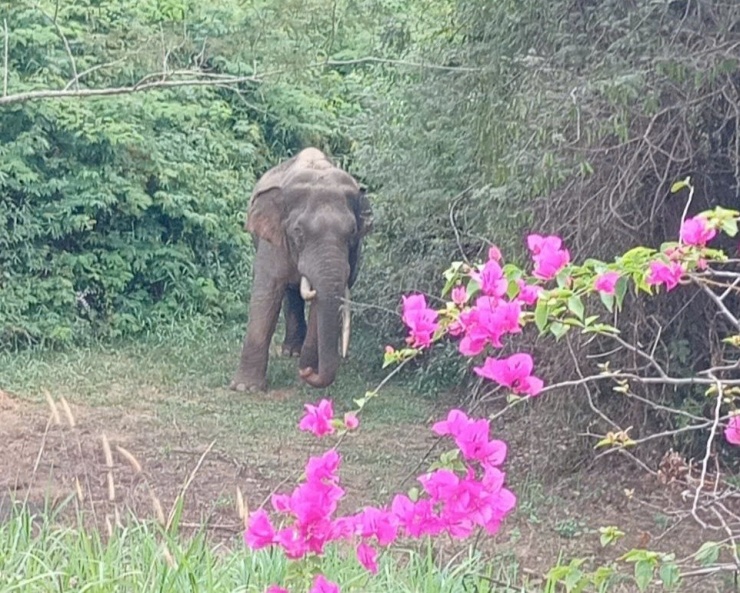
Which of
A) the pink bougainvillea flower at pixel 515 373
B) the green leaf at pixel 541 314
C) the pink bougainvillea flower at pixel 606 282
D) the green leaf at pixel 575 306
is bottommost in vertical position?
the pink bougainvillea flower at pixel 515 373

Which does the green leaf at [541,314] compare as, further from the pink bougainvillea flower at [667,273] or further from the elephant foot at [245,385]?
the elephant foot at [245,385]

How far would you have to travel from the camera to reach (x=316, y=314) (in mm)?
10141

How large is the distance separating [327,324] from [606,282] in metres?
6.85

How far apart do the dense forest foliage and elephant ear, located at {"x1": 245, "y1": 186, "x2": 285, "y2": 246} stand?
0.73 metres

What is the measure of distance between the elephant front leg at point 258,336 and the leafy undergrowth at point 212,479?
0.58 feet

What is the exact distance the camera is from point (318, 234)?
1019 cm

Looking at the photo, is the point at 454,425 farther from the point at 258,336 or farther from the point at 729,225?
the point at 258,336

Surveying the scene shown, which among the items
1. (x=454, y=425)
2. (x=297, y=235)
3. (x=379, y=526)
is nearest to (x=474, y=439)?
(x=454, y=425)

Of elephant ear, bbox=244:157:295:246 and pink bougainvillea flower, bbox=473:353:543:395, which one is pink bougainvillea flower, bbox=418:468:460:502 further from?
elephant ear, bbox=244:157:295:246

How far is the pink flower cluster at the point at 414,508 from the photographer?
2.86m

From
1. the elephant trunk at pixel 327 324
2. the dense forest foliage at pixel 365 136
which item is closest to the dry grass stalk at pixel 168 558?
the dense forest foliage at pixel 365 136

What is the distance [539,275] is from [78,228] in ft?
31.5

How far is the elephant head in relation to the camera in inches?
394

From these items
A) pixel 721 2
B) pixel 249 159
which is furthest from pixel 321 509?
pixel 249 159
